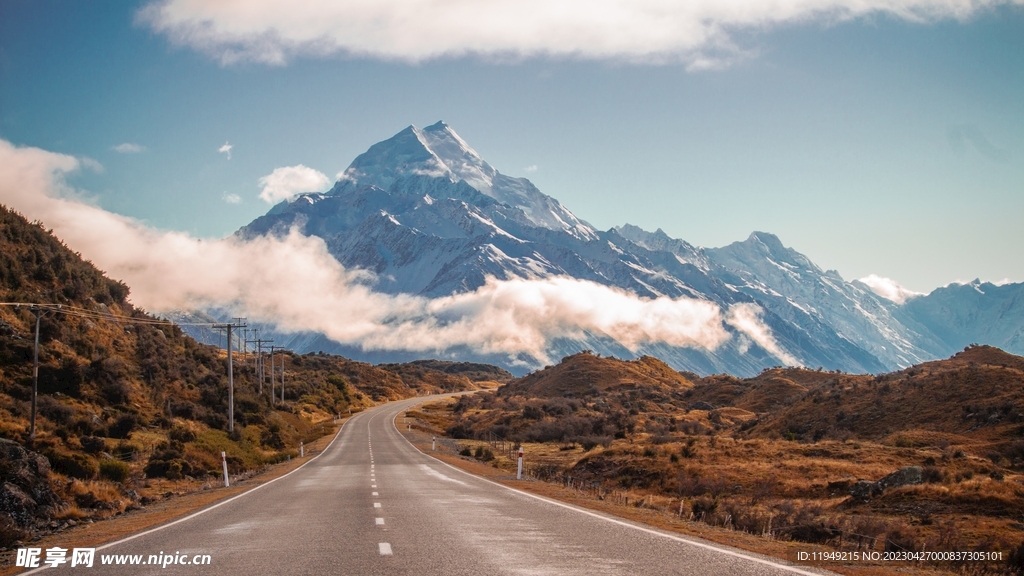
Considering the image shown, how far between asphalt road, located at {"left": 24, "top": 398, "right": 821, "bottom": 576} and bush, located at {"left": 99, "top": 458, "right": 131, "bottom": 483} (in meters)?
12.7

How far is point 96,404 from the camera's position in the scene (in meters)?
43.0

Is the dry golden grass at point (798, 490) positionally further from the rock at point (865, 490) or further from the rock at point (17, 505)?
the rock at point (17, 505)

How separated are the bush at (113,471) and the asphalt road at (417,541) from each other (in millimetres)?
12660

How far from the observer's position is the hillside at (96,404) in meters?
25.3

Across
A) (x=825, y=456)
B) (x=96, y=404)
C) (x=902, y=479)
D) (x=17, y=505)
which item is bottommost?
(x=825, y=456)

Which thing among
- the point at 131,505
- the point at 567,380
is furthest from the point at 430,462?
the point at 567,380

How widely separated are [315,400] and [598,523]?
324 feet

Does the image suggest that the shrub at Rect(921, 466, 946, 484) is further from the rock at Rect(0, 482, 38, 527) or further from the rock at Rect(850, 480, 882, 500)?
the rock at Rect(0, 482, 38, 527)

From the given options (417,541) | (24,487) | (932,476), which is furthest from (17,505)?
(932,476)

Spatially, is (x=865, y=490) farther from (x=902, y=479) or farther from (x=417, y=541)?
(x=417, y=541)

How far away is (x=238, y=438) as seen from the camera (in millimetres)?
51750

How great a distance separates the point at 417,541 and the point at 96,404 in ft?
125

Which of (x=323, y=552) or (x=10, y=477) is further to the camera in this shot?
(x=10, y=477)

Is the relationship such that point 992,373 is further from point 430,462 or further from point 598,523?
point 598,523
